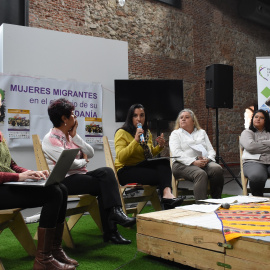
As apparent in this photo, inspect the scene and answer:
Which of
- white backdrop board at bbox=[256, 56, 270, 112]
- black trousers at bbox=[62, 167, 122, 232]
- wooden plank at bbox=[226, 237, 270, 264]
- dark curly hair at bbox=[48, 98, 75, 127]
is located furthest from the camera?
white backdrop board at bbox=[256, 56, 270, 112]

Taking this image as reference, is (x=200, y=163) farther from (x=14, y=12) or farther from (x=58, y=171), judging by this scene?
(x=14, y=12)

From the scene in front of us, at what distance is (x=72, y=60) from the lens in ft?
14.8

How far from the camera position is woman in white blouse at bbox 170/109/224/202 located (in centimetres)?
327

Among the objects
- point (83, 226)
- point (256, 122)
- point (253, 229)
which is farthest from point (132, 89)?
point (253, 229)

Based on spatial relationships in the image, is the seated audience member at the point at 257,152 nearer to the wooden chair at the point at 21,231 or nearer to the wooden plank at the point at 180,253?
the wooden plank at the point at 180,253

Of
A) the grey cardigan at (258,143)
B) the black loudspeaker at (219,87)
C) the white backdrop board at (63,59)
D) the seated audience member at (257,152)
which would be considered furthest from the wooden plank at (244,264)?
the black loudspeaker at (219,87)

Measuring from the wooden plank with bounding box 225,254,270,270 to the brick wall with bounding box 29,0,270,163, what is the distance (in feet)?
20.1

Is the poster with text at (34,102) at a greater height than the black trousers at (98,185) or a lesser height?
greater

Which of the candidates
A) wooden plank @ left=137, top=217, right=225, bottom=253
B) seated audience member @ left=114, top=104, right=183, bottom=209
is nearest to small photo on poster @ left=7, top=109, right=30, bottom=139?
seated audience member @ left=114, top=104, right=183, bottom=209

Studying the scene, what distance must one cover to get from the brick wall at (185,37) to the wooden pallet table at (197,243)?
5645 mm

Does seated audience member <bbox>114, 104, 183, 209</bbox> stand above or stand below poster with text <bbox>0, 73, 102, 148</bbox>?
below

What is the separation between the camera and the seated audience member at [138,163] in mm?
3076

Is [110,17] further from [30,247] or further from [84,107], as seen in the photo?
[30,247]

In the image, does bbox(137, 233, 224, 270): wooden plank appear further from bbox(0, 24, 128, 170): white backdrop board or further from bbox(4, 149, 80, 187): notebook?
bbox(0, 24, 128, 170): white backdrop board
